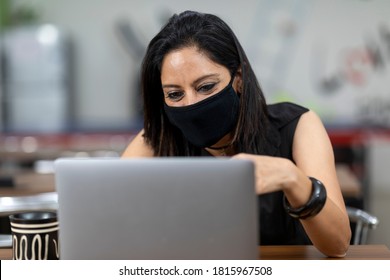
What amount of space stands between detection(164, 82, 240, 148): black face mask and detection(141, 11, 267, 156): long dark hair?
0.03 metres

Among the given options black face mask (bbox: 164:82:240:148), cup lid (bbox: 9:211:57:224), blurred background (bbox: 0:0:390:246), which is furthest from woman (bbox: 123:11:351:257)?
blurred background (bbox: 0:0:390:246)

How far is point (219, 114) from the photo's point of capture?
4.51ft

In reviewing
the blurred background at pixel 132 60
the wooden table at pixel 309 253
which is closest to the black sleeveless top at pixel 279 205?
the wooden table at pixel 309 253

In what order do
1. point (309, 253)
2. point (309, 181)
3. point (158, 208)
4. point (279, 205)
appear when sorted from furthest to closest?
point (279, 205) → point (309, 253) → point (309, 181) → point (158, 208)

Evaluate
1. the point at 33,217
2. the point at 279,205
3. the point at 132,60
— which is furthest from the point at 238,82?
the point at 132,60

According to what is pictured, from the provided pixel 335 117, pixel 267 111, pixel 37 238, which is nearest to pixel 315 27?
pixel 335 117

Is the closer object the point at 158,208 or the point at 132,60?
the point at 158,208

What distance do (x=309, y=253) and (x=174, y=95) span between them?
48 cm

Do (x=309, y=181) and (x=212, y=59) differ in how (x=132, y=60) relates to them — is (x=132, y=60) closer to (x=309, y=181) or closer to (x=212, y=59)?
(x=212, y=59)

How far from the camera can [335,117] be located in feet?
18.7

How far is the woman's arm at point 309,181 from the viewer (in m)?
0.95

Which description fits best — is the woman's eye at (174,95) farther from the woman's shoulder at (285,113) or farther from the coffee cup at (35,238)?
the coffee cup at (35,238)

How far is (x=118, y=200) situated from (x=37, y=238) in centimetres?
33

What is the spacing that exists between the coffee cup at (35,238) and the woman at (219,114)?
0.42 m
